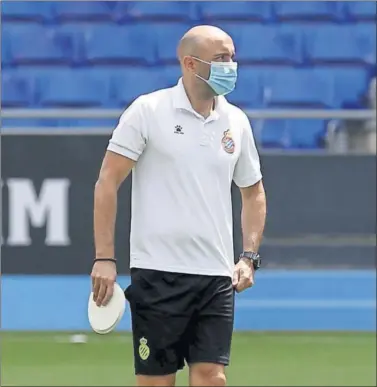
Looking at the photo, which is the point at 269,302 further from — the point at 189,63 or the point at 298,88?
the point at 189,63

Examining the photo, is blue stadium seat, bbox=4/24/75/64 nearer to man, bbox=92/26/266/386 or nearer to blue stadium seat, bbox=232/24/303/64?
blue stadium seat, bbox=232/24/303/64

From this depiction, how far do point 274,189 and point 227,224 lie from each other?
208 inches

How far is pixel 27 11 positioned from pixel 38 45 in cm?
53

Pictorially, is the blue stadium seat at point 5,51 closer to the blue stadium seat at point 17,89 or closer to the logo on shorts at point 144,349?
the blue stadium seat at point 17,89

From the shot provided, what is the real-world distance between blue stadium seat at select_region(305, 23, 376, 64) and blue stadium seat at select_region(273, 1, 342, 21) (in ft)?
0.54

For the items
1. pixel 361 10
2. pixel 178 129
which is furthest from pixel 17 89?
pixel 178 129

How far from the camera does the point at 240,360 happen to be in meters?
8.80

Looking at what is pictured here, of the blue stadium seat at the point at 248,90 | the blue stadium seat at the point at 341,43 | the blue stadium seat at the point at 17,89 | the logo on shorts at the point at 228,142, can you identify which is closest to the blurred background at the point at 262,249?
the blue stadium seat at the point at 248,90

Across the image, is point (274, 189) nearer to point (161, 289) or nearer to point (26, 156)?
point (26, 156)

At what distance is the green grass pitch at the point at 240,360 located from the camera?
7.97 meters

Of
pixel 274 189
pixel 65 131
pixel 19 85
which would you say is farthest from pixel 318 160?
pixel 19 85

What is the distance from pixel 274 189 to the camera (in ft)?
34.1

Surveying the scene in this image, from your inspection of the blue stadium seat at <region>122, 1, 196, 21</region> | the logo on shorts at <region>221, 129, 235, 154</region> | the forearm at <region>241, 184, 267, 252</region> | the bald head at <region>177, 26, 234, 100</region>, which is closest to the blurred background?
the forearm at <region>241, 184, 267, 252</region>

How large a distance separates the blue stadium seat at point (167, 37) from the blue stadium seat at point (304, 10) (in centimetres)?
118
